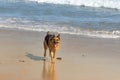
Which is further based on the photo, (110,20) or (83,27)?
(110,20)

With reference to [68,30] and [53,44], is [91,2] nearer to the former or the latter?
[68,30]

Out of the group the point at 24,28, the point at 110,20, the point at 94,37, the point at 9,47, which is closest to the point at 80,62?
the point at 9,47

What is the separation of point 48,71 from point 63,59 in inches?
45.3

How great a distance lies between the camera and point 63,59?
9.74 m

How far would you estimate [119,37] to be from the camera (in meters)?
13.1

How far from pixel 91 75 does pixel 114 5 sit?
16904mm

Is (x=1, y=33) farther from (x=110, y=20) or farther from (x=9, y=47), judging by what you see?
(x=110, y=20)

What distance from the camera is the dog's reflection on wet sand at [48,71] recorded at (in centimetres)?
816

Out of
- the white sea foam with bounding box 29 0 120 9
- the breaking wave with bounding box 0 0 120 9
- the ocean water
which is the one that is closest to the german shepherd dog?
the ocean water

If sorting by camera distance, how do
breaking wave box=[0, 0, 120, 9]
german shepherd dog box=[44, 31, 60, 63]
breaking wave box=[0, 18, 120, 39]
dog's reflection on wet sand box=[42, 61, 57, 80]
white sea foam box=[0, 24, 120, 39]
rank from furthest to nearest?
breaking wave box=[0, 0, 120, 9]
breaking wave box=[0, 18, 120, 39]
white sea foam box=[0, 24, 120, 39]
german shepherd dog box=[44, 31, 60, 63]
dog's reflection on wet sand box=[42, 61, 57, 80]

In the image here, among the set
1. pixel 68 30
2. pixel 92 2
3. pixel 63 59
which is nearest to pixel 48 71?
pixel 63 59

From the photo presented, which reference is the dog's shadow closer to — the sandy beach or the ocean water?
the sandy beach

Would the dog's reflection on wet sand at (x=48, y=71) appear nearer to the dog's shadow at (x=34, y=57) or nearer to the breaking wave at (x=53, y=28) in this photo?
the dog's shadow at (x=34, y=57)

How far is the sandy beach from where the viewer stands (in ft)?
27.1
